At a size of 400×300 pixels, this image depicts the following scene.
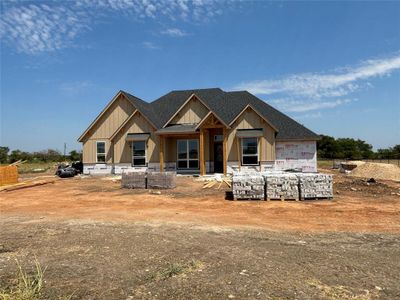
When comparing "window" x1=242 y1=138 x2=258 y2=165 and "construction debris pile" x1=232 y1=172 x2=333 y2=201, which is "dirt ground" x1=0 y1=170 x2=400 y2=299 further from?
"window" x1=242 y1=138 x2=258 y2=165

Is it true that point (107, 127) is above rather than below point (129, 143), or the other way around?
above

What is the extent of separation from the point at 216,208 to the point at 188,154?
1407cm

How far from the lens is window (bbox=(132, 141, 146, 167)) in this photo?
26.0m

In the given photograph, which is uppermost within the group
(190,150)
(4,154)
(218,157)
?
(4,154)

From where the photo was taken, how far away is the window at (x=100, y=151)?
27.1 metres

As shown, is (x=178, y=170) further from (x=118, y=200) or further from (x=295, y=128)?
(x=118, y=200)

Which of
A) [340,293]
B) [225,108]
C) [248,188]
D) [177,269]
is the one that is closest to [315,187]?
[248,188]

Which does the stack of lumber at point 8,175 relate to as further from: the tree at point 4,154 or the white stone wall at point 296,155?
the tree at point 4,154

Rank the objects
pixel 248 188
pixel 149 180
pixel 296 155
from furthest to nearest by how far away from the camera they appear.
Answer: pixel 296 155 → pixel 149 180 → pixel 248 188

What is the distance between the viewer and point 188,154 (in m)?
26.2

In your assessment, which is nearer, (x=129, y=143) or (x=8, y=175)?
(x=8, y=175)

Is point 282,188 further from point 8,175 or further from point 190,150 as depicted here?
point 8,175

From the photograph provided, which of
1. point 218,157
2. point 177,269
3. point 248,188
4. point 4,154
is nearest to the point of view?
point 177,269

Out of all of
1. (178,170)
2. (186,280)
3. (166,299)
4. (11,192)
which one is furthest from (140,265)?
(178,170)
